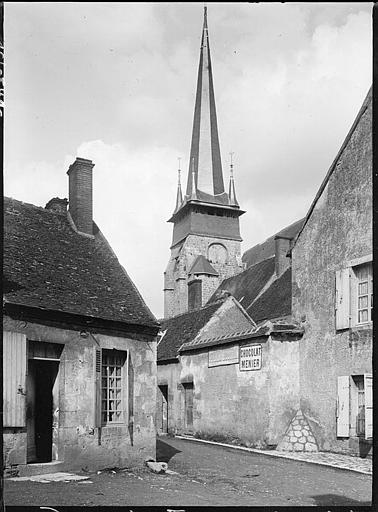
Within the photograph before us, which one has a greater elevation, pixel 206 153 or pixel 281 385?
pixel 206 153

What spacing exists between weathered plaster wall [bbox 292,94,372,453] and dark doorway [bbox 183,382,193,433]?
273 inches

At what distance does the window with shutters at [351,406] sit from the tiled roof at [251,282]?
19.5 m

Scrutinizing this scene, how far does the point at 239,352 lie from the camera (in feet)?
64.4

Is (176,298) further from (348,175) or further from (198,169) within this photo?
(348,175)

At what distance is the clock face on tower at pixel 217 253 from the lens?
208 feet

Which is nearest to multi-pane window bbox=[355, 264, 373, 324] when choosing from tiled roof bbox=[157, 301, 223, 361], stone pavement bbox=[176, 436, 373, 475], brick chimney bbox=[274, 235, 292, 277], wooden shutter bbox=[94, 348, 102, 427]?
stone pavement bbox=[176, 436, 373, 475]

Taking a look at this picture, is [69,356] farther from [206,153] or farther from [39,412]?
[206,153]

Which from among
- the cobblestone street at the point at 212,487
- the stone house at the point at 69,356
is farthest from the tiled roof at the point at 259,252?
the cobblestone street at the point at 212,487

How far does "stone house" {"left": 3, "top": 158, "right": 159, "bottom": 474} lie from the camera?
11781 mm

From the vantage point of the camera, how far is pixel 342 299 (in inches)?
633

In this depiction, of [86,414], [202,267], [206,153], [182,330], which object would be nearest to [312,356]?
[86,414]

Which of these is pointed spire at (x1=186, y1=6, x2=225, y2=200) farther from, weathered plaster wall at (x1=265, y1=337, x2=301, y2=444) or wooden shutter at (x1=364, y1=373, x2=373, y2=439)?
wooden shutter at (x1=364, y1=373, x2=373, y2=439)

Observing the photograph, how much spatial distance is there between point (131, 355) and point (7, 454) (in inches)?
150

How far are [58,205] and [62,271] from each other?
10.1ft
